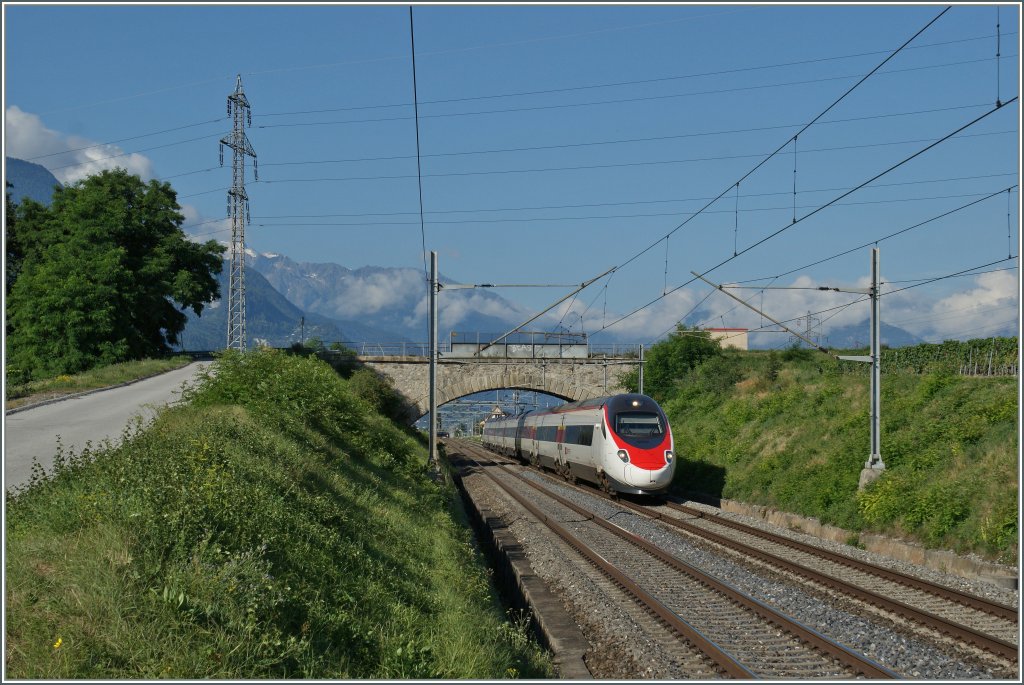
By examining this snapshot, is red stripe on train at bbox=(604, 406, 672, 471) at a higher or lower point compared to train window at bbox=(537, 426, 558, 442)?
higher

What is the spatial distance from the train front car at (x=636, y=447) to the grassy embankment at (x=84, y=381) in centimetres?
1787

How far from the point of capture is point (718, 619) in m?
11.9

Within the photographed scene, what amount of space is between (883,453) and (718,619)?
41.2 feet

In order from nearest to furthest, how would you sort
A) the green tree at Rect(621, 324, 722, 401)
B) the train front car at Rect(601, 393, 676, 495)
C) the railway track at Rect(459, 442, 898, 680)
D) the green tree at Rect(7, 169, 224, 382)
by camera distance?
the railway track at Rect(459, 442, 898, 680) → the train front car at Rect(601, 393, 676, 495) → the green tree at Rect(7, 169, 224, 382) → the green tree at Rect(621, 324, 722, 401)

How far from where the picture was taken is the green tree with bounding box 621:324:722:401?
4919 centimetres

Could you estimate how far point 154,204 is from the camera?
62594mm

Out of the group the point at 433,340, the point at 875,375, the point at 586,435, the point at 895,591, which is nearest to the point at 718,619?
the point at 895,591

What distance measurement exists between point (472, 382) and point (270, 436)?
43252mm

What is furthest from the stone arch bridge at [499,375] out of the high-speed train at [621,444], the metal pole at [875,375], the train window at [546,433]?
the metal pole at [875,375]

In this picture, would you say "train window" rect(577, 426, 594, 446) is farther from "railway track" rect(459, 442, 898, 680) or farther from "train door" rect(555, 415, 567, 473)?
"railway track" rect(459, 442, 898, 680)

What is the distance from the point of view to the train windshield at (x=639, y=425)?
27828 millimetres

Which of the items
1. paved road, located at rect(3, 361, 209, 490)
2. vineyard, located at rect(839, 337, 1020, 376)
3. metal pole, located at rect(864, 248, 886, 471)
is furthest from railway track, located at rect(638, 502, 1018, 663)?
vineyard, located at rect(839, 337, 1020, 376)

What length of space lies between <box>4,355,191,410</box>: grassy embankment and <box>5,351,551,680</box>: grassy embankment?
18738mm

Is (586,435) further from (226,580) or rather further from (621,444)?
(226,580)
